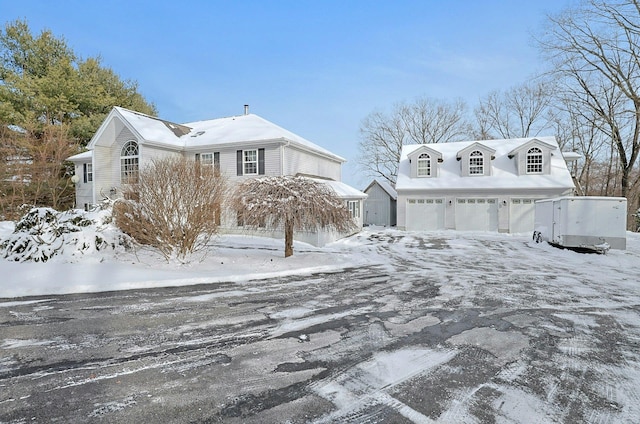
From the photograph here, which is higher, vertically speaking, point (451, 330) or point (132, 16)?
point (132, 16)

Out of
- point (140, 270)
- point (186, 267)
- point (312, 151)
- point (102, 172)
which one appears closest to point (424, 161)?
point (312, 151)

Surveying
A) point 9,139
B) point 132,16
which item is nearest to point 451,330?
point 132,16

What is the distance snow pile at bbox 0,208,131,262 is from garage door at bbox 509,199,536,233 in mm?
20339

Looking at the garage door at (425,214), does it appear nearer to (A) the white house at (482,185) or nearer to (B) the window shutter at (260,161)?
(A) the white house at (482,185)

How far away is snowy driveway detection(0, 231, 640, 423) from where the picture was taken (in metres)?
2.78

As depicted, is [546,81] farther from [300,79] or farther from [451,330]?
[451,330]

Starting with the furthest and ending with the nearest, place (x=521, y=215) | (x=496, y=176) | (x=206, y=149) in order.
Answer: (x=496, y=176) < (x=521, y=215) < (x=206, y=149)

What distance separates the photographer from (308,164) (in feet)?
63.2

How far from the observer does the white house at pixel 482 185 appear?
66.0 feet

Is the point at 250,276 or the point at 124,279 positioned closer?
the point at 124,279

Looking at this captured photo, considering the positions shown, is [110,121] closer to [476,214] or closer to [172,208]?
[172,208]

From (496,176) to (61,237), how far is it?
73.4ft

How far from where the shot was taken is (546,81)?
21.8m

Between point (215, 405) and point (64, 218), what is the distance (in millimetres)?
9441
